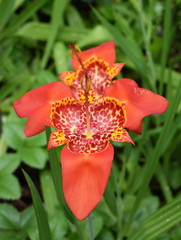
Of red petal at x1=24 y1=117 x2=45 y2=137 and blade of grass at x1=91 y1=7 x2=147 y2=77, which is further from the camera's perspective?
blade of grass at x1=91 y1=7 x2=147 y2=77

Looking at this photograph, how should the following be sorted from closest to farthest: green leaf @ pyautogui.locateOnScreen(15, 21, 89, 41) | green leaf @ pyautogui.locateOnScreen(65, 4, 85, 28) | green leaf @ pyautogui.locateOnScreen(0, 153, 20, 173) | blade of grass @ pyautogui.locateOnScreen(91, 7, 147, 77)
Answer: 1. green leaf @ pyautogui.locateOnScreen(0, 153, 20, 173)
2. blade of grass @ pyautogui.locateOnScreen(91, 7, 147, 77)
3. green leaf @ pyautogui.locateOnScreen(15, 21, 89, 41)
4. green leaf @ pyautogui.locateOnScreen(65, 4, 85, 28)

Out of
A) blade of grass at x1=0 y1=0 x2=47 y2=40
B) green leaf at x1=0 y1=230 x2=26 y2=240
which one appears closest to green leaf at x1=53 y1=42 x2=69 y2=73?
blade of grass at x1=0 y1=0 x2=47 y2=40

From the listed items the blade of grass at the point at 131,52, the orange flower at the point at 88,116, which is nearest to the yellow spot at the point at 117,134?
the orange flower at the point at 88,116

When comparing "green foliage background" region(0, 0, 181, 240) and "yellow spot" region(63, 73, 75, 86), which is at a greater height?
"yellow spot" region(63, 73, 75, 86)

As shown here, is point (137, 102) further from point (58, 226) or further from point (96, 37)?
point (96, 37)

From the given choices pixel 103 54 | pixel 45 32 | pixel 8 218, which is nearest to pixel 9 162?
pixel 8 218

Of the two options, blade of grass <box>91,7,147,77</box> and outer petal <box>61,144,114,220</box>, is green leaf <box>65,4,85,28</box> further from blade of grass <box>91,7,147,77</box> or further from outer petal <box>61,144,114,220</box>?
outer petal <box>61,144,114,220</box>

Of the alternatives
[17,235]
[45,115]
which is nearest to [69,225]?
[17,235]
